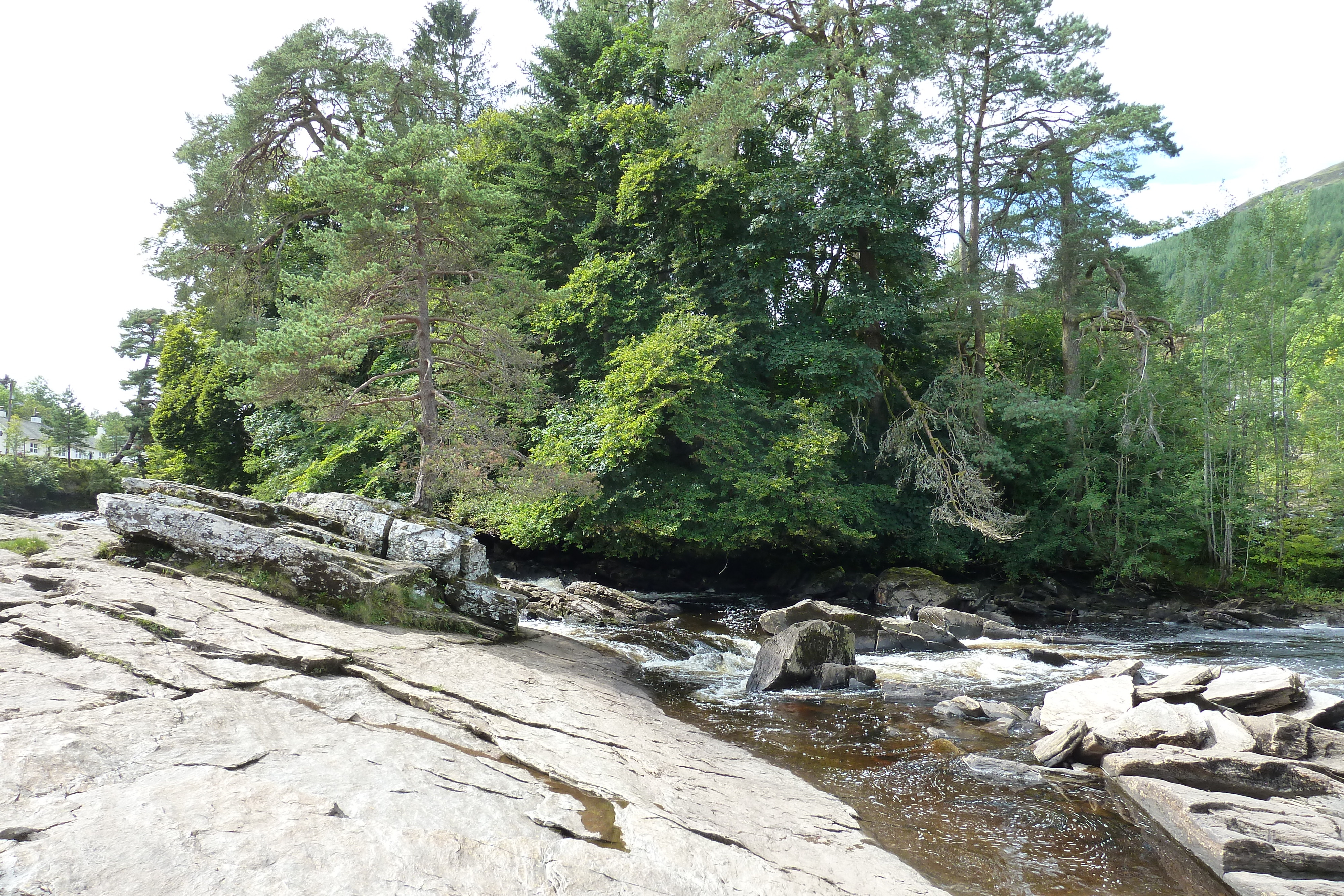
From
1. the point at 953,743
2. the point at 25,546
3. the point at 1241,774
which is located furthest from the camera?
the point at 25,546

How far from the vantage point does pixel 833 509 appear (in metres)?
16.8

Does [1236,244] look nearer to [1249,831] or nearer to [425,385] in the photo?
[1249,831]

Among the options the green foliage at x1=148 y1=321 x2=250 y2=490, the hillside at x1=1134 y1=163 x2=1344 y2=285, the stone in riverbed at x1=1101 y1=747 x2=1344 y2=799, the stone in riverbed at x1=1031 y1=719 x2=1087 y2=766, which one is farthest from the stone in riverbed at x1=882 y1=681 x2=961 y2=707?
the green foliage at x1=148 y1=321 x2=250 y2=490

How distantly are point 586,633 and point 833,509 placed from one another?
7.60 m

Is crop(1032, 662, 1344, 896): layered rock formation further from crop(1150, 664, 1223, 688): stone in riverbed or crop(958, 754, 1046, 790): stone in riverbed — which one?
crop(958, 754, 1046, 790): stone in riverbed

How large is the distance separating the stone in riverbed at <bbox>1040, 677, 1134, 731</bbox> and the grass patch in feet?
40.4

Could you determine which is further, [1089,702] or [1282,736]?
[1089,702]

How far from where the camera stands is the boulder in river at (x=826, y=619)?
40.7 ft

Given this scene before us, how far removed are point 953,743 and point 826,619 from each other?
4937 mm

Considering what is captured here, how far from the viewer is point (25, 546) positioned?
8383mm

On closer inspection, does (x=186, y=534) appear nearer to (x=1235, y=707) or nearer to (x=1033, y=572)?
(x=1235, y=707)

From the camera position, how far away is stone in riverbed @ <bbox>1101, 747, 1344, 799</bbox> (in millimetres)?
5863

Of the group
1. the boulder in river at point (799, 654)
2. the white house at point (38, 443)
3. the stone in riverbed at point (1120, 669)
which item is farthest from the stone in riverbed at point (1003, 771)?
the white house at point (38, 443)

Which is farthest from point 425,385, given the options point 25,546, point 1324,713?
point 1324,713
